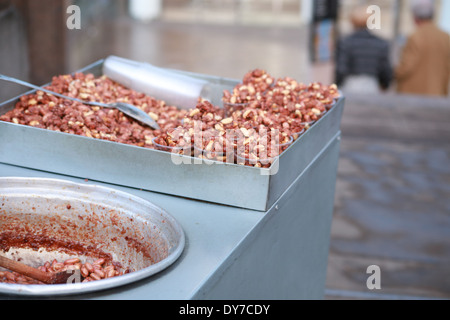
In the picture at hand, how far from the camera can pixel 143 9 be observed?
12141mm

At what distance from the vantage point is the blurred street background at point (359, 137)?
364 centimetres

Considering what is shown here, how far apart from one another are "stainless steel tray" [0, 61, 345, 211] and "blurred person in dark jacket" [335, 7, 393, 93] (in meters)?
3.57

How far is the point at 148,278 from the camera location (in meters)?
1.43

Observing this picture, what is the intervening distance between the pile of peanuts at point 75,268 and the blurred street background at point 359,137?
6.40 feet

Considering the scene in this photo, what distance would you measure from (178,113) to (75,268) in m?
0.99

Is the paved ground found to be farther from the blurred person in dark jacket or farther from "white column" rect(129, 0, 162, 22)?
"white column" rect(129, 0, 162, 22)

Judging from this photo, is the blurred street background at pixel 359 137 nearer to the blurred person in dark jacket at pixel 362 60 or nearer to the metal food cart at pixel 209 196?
the blurred person in dark jacket at pixel 362 60

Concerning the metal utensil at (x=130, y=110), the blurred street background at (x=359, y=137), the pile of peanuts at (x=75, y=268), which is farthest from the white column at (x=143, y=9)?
the pile of peanuts at (x=75, y=268)

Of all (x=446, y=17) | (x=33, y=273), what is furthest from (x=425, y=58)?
(x=33, y=273)

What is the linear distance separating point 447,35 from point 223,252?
191 inches

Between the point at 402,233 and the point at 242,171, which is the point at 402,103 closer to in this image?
the point at 402,233

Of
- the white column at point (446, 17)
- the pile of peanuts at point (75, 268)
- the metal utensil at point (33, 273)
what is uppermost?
the white column at point (446, 17)

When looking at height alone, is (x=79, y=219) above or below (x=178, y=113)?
below

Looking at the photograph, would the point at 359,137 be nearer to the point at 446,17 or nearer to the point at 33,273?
the point at 446,17
